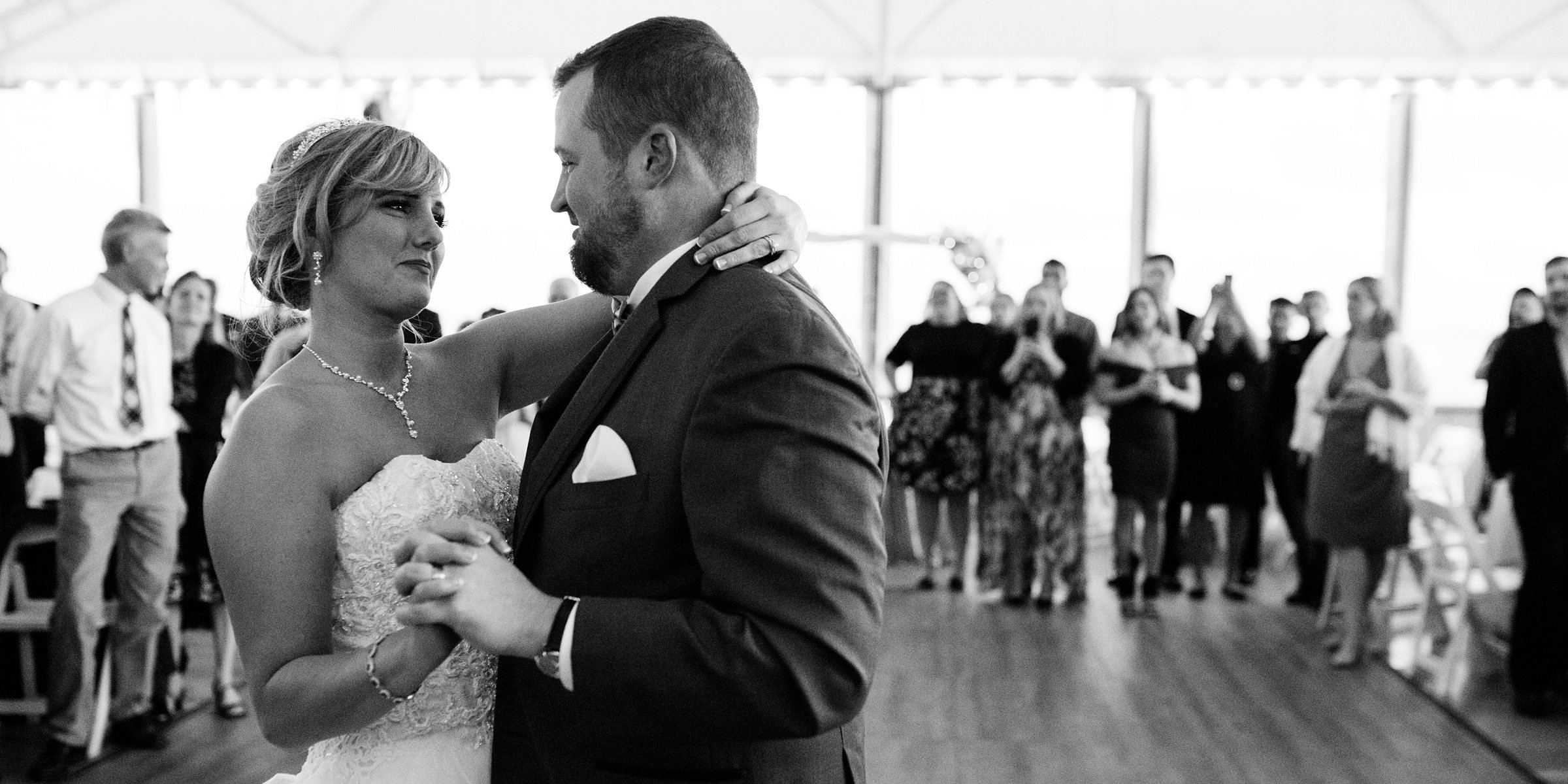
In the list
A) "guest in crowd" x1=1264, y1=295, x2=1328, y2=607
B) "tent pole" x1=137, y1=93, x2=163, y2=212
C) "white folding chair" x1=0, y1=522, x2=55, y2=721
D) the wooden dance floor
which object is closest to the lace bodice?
the wooden dance floor

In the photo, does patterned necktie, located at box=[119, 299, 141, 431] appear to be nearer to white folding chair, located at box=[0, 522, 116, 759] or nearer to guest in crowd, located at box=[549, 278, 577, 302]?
white folding chair, located at box=[0, 522, 116, 759]

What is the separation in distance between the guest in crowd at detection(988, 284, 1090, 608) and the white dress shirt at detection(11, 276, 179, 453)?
14.0ft

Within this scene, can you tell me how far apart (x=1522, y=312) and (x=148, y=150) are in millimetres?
9872

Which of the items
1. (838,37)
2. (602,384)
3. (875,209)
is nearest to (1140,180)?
(875,209)

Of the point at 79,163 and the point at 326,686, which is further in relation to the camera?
the point at 79,163

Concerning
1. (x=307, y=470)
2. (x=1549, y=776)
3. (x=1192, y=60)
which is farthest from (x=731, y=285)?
(x=1192, y=60)

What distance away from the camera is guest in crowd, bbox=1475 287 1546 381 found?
5086 millimetres

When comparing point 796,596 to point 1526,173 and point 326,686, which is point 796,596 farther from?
point 1526,173

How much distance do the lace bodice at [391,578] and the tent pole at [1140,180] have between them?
340 inches

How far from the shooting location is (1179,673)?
5.66 meters

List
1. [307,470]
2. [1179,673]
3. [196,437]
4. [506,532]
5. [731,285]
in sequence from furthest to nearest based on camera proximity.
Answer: [1179,673] < [196,437] < [506,532] < [307,470] < [731,285]

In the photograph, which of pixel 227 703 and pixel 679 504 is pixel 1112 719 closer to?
pixel 227 703

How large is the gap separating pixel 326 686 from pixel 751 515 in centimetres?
68

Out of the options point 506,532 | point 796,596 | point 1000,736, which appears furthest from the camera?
point 1000,736
